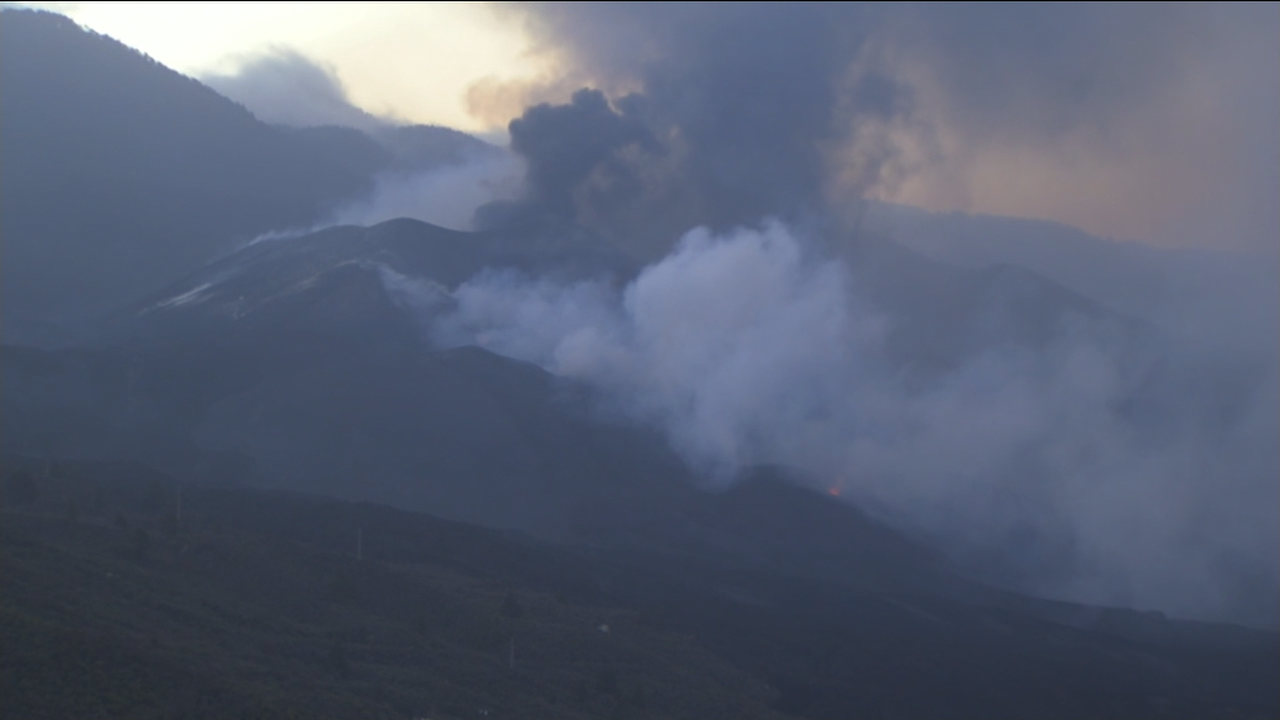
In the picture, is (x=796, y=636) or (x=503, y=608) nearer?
(x=503, y=608)

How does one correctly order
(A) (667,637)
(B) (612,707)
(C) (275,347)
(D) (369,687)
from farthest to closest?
(C) (275,347), (A) (667,637), (B) (612,707), (D) (369,687)

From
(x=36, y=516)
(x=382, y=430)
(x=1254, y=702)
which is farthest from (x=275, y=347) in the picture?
(x=1254, y=702)

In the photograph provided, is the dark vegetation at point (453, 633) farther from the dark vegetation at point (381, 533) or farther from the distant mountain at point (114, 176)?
the distant mountain at point (114, 176)

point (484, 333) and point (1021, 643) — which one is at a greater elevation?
point (484, 333)

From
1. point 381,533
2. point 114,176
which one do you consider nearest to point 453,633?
point 381,533

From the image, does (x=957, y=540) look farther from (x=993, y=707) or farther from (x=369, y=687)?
(x=369, y=687)

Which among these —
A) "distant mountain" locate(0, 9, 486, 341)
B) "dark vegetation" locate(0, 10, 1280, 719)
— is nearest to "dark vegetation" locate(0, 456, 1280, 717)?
"dark vegetation" locate(0, 10, 1280, 719)

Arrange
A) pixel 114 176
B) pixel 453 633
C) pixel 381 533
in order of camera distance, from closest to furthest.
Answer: pixel 453 633, pixel 381 533, pixel 114 176

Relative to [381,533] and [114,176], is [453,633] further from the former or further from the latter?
[114,176]

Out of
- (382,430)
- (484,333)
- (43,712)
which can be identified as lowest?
(43,712)
